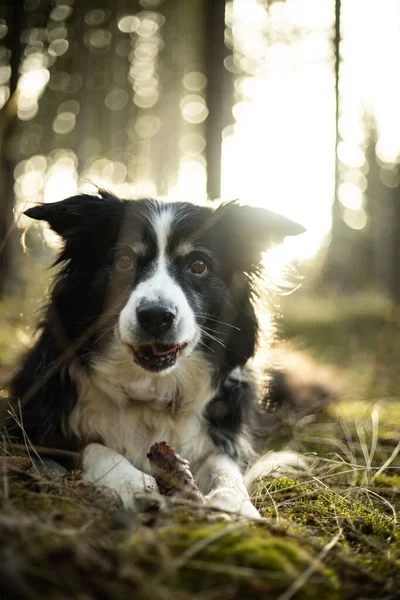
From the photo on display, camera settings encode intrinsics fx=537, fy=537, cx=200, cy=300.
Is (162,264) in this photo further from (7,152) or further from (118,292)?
(7,152)

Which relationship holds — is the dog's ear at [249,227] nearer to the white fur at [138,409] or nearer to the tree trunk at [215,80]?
the white fur at [138,409]

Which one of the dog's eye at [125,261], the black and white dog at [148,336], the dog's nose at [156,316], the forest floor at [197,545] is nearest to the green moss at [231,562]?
the forest floor at [197,545]

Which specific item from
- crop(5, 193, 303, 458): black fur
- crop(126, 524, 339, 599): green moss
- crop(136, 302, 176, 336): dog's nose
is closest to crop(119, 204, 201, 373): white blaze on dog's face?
crop(136, 302, 176, 336): dog's nose

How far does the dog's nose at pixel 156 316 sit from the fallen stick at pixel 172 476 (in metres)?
0.85

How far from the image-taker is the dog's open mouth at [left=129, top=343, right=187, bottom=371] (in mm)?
3174

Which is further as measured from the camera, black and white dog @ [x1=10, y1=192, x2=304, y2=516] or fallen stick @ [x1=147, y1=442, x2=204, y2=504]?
black and white dog @ [x1=10, y1=192, x2=304, y2=516]

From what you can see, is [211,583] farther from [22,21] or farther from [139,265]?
[22,21]

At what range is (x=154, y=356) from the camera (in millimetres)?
A: 3188

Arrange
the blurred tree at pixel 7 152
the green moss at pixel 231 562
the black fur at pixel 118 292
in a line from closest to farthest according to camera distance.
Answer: the green moss at pixel 231 562
the black fur at pixel 118 292
the blurred tree at pixel 7 152

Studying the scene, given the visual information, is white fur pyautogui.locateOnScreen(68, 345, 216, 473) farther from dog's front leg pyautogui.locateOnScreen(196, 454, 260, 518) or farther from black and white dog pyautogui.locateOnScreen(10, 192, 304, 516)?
dog's front leg pyautogui.locateOnScreen(196, 454, 260, 518)

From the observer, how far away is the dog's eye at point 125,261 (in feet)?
11.3

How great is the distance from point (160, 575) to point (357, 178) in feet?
103

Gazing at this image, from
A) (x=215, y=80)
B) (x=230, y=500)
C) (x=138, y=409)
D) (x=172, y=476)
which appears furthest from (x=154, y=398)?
(x=215, y=80)

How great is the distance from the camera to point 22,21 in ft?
38.4
